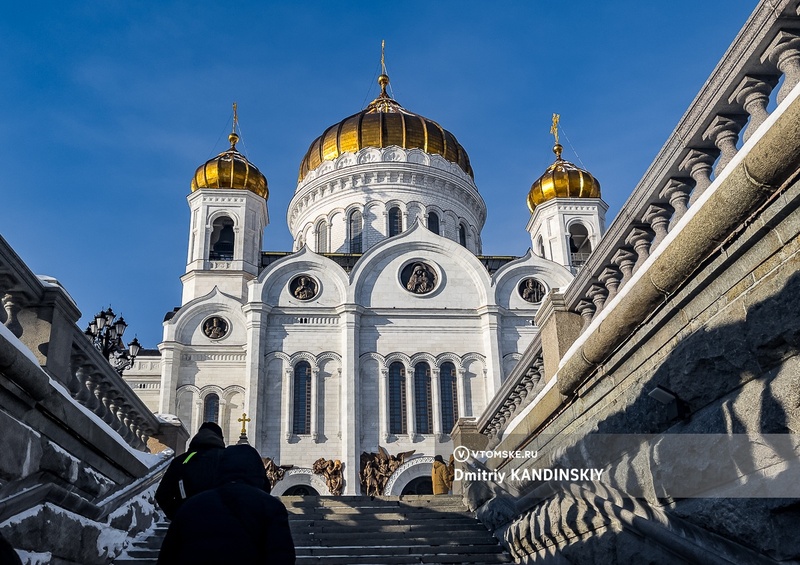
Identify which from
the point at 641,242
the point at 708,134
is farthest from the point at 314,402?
the point at 708,134

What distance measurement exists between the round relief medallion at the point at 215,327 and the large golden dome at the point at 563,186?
51.6 ft

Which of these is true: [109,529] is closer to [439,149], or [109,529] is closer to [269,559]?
[269,559]

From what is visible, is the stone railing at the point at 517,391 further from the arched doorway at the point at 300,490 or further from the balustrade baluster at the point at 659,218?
the arched doorway at the point at 300,490

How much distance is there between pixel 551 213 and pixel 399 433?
14146 millimetres

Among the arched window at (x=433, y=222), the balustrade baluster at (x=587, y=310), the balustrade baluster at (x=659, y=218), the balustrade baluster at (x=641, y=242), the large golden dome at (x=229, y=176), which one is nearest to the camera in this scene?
the balustrade baluster at (x=659, y=218)

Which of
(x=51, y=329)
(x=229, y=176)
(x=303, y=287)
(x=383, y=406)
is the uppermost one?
(x=229, y=176)

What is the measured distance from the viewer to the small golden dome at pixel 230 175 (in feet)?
111

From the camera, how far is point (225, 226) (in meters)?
33.5

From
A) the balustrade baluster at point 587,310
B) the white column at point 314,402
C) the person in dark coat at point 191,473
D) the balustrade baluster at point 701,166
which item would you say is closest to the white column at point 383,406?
the white column at point 314,402

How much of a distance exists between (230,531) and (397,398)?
23555mm

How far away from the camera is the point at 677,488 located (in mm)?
4809

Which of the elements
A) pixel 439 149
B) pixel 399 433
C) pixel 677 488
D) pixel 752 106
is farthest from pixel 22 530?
pixel 439 149

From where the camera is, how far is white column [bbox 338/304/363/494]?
82.1 feet

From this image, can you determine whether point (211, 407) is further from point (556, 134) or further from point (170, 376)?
point (556, 134)
